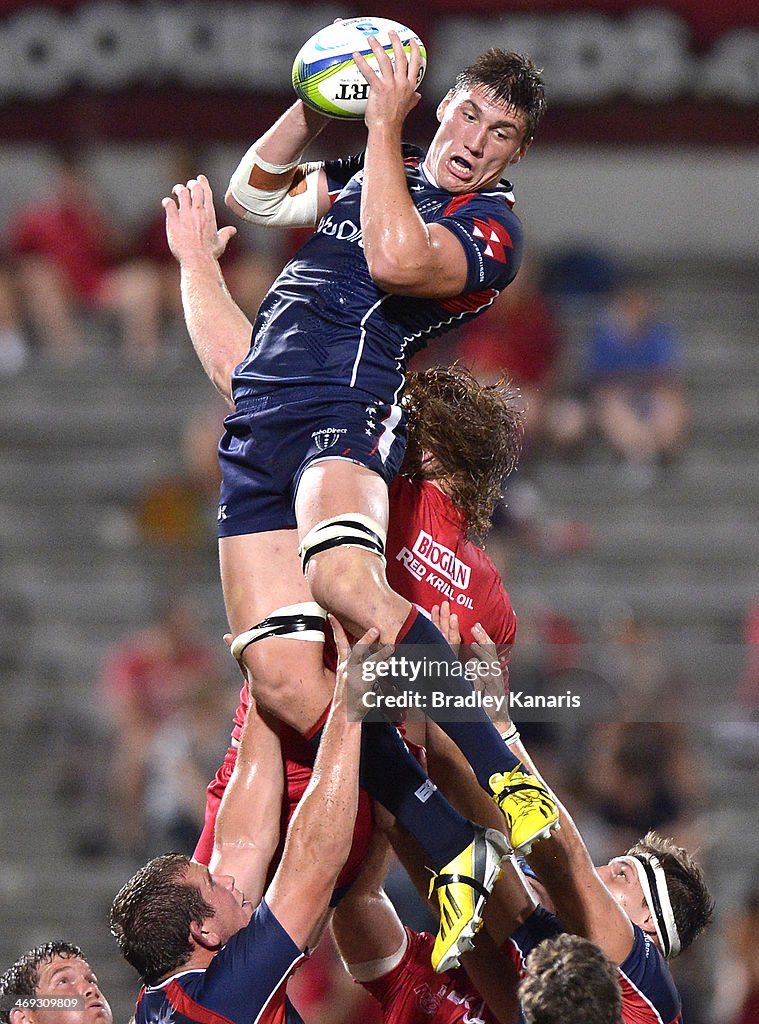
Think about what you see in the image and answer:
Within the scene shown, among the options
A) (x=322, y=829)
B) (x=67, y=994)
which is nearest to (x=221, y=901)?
(x=322, y=829)

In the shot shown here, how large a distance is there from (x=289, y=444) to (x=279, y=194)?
0.89 meters

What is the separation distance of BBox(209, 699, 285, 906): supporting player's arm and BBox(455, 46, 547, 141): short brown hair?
5.69 feet

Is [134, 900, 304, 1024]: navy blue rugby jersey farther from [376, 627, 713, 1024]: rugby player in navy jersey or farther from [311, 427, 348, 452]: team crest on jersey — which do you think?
[311, 427, 348, 452]: team crest on jersey

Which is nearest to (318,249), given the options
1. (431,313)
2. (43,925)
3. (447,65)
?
(431,313)

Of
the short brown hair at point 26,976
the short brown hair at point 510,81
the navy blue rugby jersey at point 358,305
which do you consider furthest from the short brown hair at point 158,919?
the short brown hair at point 510,81

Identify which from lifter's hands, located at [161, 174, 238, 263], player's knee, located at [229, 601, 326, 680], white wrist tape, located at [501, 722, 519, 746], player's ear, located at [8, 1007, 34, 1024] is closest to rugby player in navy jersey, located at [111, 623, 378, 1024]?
player's knee, located at [229, 601, 326, 680]

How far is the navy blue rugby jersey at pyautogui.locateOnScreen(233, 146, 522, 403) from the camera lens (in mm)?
4301

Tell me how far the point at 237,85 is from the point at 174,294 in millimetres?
1779

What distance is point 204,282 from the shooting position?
199 inches

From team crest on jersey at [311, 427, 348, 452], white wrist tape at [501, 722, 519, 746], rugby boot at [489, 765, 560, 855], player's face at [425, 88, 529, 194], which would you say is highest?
player's face at [425, 88, 529, 194]

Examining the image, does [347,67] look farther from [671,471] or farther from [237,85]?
[237,85]

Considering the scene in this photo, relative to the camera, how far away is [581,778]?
278 inches

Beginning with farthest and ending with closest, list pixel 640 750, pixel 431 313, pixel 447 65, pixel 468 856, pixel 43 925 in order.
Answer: pixel 447 65, pixel 43 925, pixel 640 750, pixel 431 313, pixel 468 856

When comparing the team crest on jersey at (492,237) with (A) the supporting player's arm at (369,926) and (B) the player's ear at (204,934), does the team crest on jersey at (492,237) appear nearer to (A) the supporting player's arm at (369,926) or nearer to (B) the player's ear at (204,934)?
(A) the supporting player's arm at (369,926)
